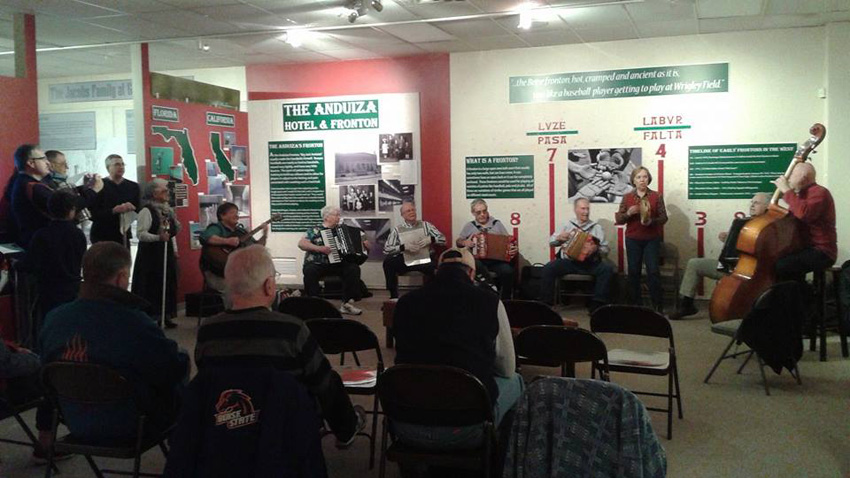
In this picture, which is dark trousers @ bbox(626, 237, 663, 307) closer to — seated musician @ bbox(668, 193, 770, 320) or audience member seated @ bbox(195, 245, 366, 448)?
seated musician @ bbox(668, 193, 770, 320)

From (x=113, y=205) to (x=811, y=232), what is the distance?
254 inches

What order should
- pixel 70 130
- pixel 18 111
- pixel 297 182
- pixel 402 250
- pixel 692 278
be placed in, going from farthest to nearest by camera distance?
pixel 70 130 < pixel 297 182 < pixel 402 250 < pixel 692 278 < pixel 18 111

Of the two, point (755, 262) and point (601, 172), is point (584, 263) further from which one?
point (755, 262)

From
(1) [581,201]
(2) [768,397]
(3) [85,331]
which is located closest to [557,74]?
(1) [581,201]

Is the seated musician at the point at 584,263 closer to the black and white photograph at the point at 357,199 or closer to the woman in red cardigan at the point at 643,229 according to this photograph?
the woman in red cardigan at the point at 643,229

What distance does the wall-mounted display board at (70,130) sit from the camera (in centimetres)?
1123

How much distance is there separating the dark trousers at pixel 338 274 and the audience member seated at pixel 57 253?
123 inches

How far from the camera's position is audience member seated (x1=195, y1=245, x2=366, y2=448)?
250cm

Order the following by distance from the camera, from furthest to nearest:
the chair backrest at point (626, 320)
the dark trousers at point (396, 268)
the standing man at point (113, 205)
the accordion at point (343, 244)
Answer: the dark trousers at point (396, 268)
the accordion at point (343, 244)
the standing man at point (113, 205)
the chair backrest at point (626, 320)

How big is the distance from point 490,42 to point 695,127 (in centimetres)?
256

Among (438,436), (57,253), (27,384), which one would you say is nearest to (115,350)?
(27,384)

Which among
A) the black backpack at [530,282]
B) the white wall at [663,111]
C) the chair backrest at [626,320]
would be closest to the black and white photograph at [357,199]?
the white wall at [663,111]

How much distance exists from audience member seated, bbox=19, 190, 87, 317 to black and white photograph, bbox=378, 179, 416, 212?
192 inches

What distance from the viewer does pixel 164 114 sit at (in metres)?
8.34
